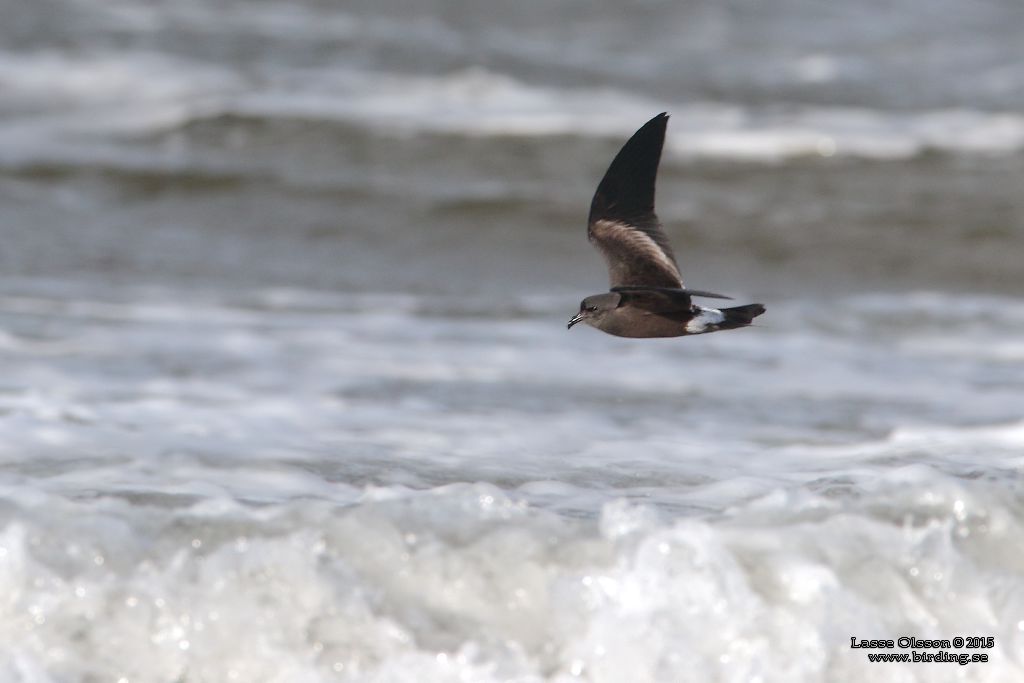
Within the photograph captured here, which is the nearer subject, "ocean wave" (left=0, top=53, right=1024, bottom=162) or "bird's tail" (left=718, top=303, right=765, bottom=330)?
"bird's tail" (left=718, top=303, right=765, bottom=330)

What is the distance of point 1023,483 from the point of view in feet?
15.0

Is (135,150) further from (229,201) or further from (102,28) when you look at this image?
(102,28)

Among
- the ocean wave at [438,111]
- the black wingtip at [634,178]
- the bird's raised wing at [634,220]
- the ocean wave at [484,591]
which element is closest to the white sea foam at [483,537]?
the ocean wave at [484,591]

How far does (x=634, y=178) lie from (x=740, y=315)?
2.59 feet

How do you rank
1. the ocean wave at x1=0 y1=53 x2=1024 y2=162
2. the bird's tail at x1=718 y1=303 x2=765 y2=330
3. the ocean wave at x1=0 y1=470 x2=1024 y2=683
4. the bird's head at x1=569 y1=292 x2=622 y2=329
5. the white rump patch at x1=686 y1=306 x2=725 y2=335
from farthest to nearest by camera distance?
the ocean wave at x1=0 y1=53 x2=1024 y2=162, the bird's head at x1=569 y1=292 x2=622 y2=329, the white rump patch at x1=686 y1=306 x2=725 y2=335, the bird's tail at x1=718 y1=303 x2=765 y2=330, the ocean wave at x1=0 y1=470 x2=1024 y2=683

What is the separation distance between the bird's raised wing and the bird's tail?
14.4 inches

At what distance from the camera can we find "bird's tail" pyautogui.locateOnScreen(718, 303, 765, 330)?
482cm

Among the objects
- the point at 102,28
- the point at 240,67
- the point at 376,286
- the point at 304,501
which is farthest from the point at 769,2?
the point at 304,501

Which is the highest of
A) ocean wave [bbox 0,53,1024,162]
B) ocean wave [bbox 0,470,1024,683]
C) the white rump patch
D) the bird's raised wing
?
ocean wave [bbox 0,53,1024,162]

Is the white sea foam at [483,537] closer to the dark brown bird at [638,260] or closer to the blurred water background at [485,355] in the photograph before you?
the blurred water background at [485,355]

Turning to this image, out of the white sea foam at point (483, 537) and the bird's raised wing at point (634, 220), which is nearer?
the white sea foam at point (483, 537)

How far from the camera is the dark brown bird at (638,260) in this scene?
17.0ft

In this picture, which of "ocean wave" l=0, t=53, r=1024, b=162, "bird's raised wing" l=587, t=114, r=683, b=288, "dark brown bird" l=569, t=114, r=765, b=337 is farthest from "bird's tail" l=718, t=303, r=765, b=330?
"ocean wave" l=0, t=53, r=1024, b=162

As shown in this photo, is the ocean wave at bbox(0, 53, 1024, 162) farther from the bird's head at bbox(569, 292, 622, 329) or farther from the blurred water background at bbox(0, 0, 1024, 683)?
the bird's head at bbox(569, 292, 622, 329)
